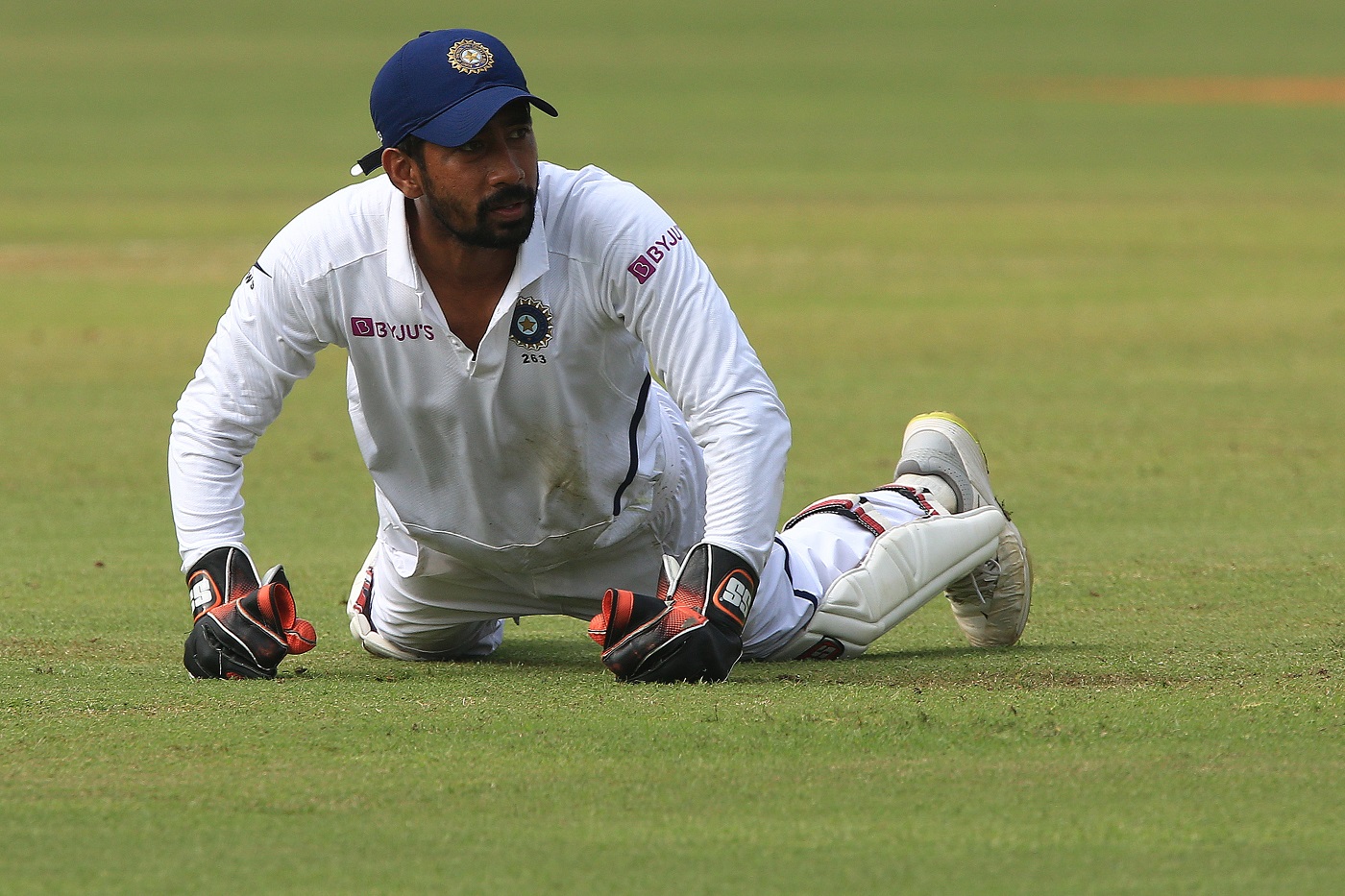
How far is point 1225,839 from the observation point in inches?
116

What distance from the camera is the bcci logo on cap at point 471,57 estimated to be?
4078 mm

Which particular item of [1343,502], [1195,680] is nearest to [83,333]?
[1343,502]

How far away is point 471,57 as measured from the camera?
4113 millimetres

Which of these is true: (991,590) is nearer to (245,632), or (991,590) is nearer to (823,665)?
(823,665)

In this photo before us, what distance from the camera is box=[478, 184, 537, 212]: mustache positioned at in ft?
13.5

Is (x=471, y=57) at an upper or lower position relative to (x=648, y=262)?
upper

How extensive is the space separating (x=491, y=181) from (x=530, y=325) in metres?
0.35

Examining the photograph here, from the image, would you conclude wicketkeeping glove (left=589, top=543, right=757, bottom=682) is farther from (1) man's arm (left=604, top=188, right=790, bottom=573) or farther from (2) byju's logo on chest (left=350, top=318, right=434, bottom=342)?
(2) byju's logo on chest (left=350, top=318, right=434, bottom=342)

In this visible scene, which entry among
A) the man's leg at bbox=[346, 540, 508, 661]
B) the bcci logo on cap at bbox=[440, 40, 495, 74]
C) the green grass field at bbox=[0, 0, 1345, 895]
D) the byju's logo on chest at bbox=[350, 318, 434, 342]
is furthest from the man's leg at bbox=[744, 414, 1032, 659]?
the bcci logo on cap at bbox=[440, 40, 495, 74]

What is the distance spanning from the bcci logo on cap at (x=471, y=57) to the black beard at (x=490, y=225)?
26 centimetres

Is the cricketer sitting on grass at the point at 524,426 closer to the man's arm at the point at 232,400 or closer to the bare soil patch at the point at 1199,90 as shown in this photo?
the man's arm at the point at 232,400

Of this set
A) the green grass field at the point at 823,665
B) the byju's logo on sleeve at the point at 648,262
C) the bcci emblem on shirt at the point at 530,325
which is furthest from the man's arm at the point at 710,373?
the green grass field at the point at 823,665

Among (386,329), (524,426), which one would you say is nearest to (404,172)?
(386,329)

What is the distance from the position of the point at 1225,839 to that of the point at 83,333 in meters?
11.5
